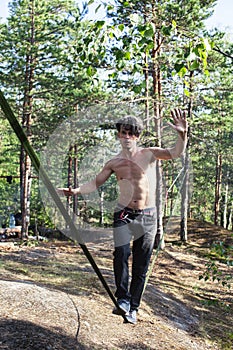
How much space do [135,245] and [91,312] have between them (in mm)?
2062

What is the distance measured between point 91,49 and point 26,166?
1261 cm

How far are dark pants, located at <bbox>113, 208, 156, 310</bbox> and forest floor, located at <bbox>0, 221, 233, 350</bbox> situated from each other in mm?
814

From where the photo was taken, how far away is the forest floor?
11.6ft

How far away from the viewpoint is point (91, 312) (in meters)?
4.62

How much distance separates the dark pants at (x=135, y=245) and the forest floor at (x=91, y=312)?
2.67 feet

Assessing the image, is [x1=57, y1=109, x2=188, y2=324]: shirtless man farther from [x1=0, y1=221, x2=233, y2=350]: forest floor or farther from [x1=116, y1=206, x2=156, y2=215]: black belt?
[x1=0, y1=221, x2=233, y2=350]: forest floor

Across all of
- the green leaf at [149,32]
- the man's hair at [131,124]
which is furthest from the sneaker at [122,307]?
the green leaf at [149,32]

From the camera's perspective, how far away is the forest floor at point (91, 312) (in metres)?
3.54

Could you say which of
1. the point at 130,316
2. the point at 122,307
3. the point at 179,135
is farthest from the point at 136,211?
the point at 130,316

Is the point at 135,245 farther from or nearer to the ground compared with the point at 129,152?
nearer to the ground

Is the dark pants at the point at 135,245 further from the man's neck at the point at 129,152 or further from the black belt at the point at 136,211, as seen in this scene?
the man's neck at the point at 129,152

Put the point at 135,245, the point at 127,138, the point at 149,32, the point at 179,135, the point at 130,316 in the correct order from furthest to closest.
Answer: the point at 130,316, the point at 135,245, the point at 127,138, the point at 179,135, the point at 149,32

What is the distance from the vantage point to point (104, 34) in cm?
237

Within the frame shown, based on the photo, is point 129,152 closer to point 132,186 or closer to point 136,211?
point 132,186
